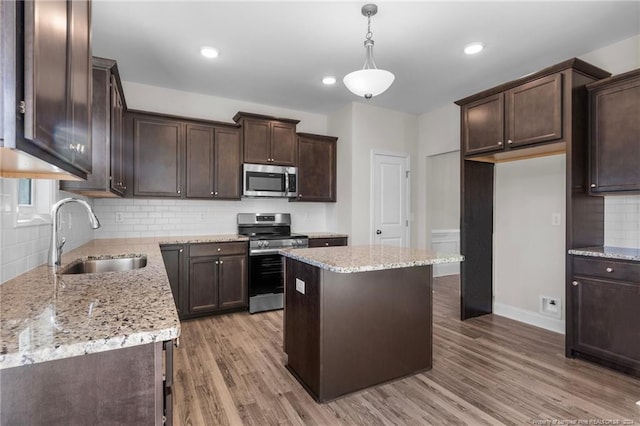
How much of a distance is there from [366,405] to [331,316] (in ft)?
1.97

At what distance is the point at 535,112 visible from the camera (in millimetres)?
2930


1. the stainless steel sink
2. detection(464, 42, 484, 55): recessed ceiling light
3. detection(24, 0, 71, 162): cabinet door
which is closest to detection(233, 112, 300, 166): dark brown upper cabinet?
the stainless steel sink

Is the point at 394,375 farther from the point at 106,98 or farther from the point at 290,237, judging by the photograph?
the point at 106,98

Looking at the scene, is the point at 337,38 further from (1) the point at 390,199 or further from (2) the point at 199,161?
(1) the point at 390,199

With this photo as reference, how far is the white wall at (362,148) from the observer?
181 inches

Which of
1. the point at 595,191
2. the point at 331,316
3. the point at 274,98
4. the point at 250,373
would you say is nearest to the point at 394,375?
the point at 331,316

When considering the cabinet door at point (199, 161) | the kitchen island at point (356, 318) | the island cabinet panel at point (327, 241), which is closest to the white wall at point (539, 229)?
the kitchen island at point (356, 318)

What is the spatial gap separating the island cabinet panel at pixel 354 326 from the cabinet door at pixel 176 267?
1661mm

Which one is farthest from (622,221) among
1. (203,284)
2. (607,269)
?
(203,284)

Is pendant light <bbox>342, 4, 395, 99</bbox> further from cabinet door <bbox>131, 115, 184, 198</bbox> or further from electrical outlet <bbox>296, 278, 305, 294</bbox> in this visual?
cabinet door <bbox>131, 115, 184, 198</bbox>

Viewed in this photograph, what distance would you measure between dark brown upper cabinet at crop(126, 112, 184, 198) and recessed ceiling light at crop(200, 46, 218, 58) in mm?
1020

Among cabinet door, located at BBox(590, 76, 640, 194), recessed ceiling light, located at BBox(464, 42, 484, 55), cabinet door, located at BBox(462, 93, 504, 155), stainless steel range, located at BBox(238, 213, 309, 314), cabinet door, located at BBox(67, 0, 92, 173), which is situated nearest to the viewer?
cabinet door, located at BBox(67, 0, 92, 173)

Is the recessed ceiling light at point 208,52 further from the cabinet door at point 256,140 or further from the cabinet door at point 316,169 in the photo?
the cabinet door at point 316,169

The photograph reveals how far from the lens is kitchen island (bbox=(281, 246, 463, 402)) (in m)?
2.11
